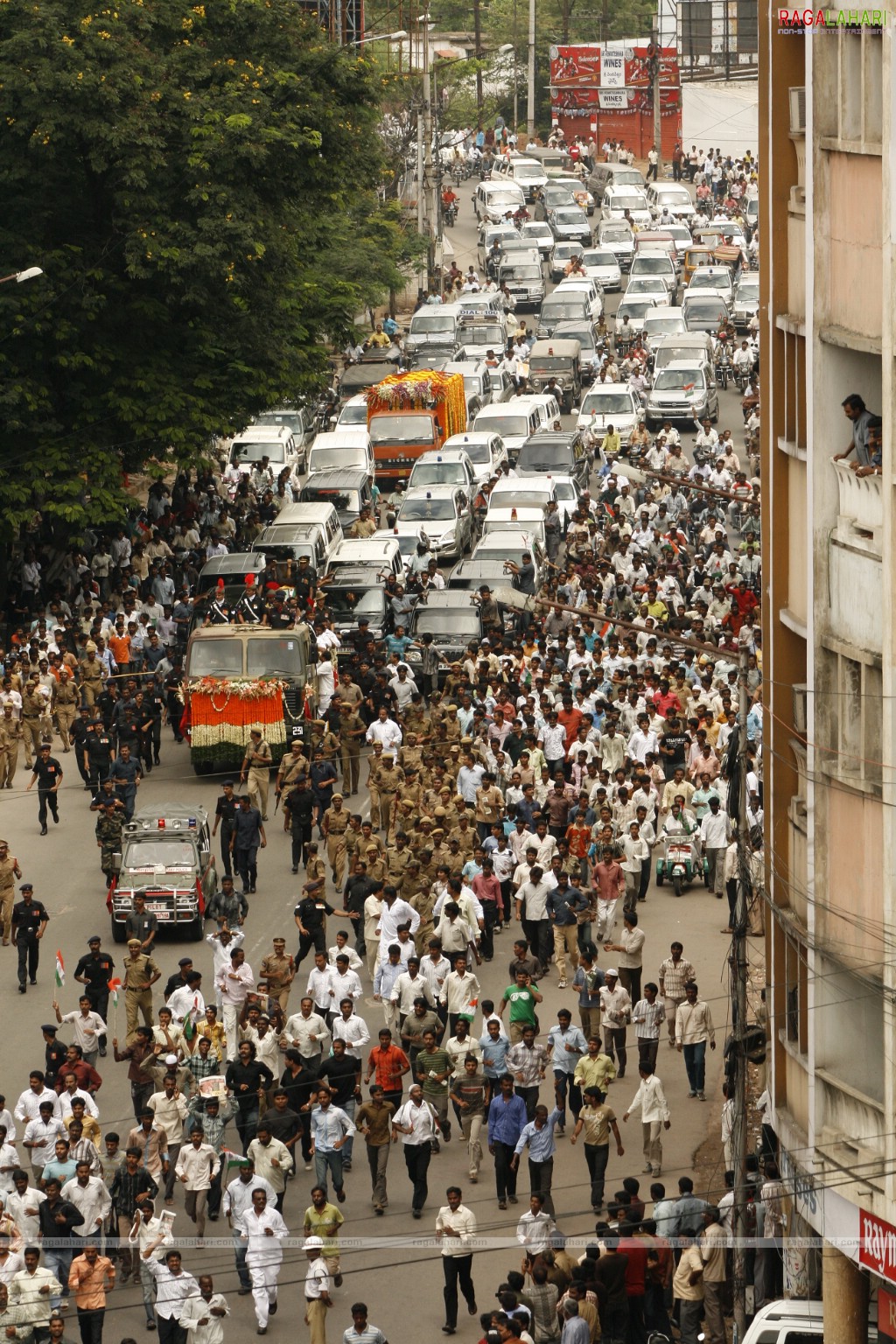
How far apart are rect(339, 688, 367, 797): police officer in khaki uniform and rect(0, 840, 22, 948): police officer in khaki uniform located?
17.8ft

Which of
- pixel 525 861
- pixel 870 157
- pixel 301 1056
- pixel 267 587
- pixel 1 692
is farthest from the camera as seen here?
pixel 267 587

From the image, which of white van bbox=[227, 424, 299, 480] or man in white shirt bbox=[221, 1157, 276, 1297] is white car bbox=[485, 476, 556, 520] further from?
man in white shirt bbox=[221, 1157, 276, 1297]

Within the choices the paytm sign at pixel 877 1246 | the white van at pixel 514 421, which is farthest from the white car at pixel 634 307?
the paytm sign at pixel 877 1246

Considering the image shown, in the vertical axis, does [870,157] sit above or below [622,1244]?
above

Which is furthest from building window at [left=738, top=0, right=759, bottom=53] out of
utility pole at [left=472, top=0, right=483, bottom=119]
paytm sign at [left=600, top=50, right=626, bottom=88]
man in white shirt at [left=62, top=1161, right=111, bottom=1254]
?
man in white shirt at [left=62, top=1161, right=111, bottom=1254]

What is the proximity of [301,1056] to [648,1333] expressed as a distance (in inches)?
171

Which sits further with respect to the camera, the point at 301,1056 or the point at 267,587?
the point at 267,587

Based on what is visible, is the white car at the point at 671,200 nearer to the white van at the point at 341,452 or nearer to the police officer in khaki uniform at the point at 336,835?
the white van at the point at 341,452

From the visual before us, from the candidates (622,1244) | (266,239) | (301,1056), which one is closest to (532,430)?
(266,239)

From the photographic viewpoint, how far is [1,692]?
32.7 metres

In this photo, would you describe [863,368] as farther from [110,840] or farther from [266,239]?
[266,239]

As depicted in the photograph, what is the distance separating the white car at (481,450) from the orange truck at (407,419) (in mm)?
596

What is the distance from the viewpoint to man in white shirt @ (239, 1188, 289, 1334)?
754 inches

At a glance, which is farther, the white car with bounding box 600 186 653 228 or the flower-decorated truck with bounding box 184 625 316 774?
the white car with bounding box 600 186 653 228
